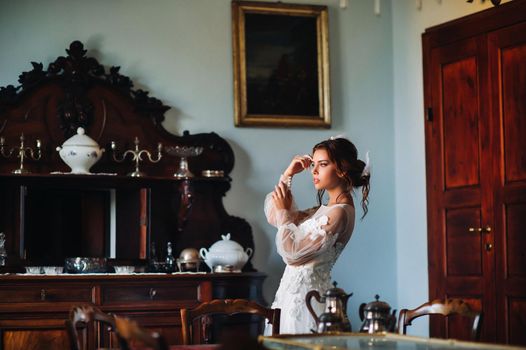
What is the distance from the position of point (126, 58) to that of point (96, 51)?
0.20 metres

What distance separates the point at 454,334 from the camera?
6.17 m

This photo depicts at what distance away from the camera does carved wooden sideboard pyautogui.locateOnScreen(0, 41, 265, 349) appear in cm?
565

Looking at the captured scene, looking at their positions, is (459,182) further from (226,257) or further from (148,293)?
(148,293)

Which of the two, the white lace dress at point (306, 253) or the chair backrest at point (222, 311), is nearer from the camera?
the chair backrest at point (222, 311)

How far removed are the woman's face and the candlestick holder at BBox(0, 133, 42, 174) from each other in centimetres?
217

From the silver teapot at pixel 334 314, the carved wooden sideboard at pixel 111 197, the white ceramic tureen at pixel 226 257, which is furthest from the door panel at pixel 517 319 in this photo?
the silver teapot at pixel 334 314

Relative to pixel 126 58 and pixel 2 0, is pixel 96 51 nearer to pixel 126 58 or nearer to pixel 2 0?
pixel 126 58

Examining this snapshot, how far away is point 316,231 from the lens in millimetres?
4359

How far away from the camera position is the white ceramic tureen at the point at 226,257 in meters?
5.95

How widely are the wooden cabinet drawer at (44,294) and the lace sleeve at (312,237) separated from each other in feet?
5.24

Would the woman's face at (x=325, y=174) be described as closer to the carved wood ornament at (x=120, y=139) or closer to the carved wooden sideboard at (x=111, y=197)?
the carved wooden sideboard at (x=111, y=197)

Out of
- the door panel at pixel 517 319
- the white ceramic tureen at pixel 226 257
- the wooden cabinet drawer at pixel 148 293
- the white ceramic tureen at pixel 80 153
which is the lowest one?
the door panel at pixel 517 319

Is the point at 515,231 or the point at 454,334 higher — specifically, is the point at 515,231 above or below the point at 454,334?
above

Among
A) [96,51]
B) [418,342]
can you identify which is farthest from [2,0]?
[418,342]
